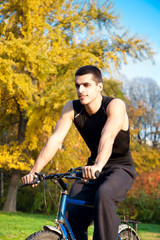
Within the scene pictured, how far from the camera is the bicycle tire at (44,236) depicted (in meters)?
2.47

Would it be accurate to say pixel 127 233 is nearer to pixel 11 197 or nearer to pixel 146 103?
pixel 11 197

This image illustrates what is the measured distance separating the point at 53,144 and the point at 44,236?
846mm

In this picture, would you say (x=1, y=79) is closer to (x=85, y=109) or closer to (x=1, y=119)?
(x=1, y=119)

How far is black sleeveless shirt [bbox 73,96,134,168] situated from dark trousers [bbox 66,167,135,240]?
13cm

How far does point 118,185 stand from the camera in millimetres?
2670

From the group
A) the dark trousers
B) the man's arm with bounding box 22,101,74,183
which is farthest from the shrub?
the man's arm with bounding box 22,101,74,183

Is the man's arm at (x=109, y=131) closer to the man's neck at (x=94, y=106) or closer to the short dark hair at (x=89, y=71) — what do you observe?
the man's neck at (x=94, y=106)

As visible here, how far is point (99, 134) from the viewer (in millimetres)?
3031

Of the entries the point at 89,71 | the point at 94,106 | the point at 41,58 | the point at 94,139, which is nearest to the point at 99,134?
the point at 94,139

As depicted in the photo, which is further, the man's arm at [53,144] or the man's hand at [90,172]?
the man's arm at [53,144]

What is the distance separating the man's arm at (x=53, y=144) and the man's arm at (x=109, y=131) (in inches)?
17.8

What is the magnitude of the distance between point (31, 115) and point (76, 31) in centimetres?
599

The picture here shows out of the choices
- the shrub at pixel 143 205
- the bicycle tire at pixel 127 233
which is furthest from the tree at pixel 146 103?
the bicycle tire at pixel 127 233

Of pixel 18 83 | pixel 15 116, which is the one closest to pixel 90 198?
pixel 18 83
